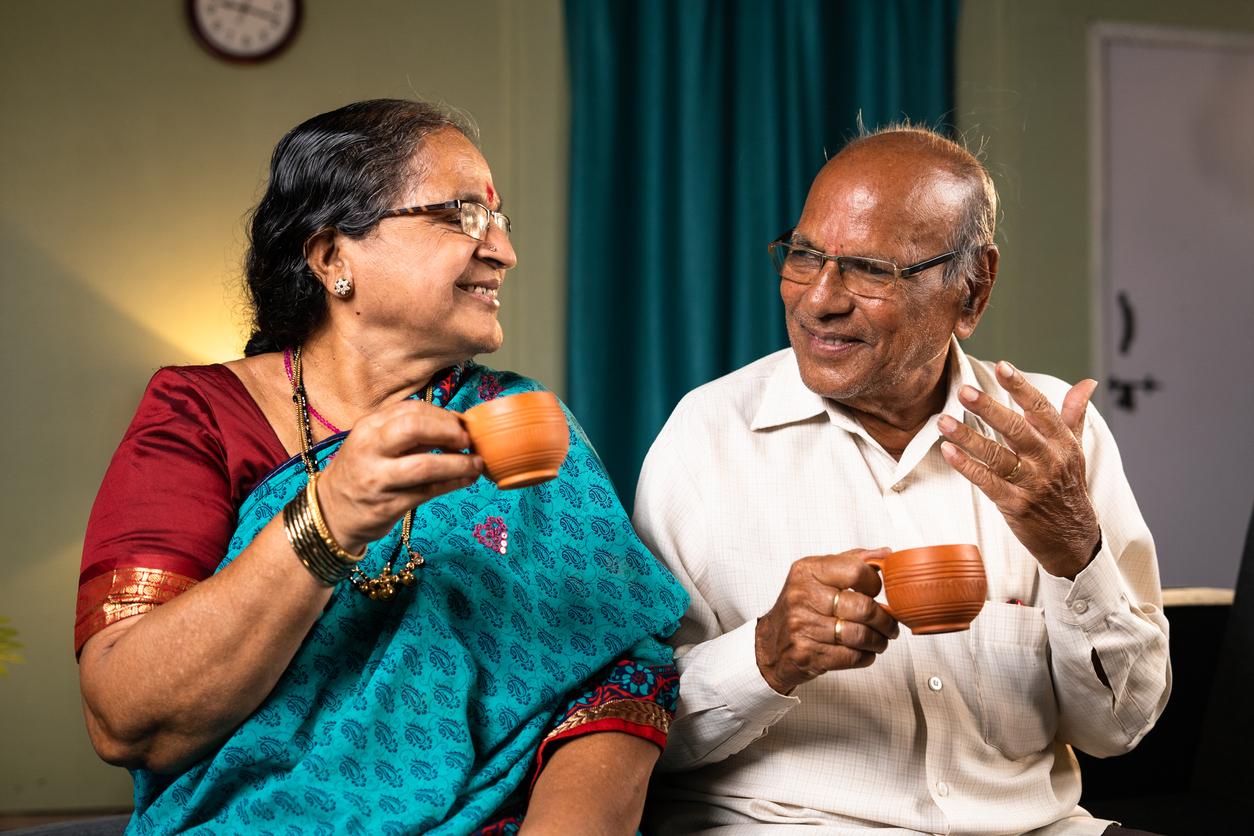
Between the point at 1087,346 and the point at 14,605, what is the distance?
4.33 m

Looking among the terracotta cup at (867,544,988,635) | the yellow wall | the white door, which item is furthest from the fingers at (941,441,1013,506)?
the white door

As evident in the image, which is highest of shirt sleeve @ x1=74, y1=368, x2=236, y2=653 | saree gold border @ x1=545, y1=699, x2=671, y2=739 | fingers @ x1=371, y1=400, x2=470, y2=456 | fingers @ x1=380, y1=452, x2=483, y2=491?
fingers @ x1=371, y1=400, x2=470, y2=456

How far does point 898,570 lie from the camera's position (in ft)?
4.55

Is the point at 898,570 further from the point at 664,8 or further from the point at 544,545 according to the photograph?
the point at 664,8

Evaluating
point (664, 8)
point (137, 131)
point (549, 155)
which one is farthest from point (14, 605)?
point (664, 8)

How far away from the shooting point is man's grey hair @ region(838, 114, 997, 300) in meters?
1.93

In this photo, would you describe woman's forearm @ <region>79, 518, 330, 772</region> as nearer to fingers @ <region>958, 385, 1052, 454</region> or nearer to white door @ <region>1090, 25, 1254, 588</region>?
fingers @ <region>958, 385, 1052, 454</region>

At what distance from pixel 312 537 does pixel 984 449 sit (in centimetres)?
83

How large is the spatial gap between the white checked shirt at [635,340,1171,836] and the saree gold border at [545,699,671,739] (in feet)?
0.29

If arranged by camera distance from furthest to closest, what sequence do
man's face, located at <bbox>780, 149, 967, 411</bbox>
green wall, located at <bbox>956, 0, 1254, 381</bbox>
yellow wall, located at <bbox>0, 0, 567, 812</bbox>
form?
1. green wall, located at <bbox>956, 0, 1254, 381</bbox>
2. yellow wall, located at <bbox>0, 0, 567, 812</bbox>
3. man's face, located at <bbox>780, 149, 967, 411</bbox>

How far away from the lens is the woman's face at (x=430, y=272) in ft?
5.26

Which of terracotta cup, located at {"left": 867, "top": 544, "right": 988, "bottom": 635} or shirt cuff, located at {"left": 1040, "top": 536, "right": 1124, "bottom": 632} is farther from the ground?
terracotta cup, located at {"left": 867, "top": 544, "right": 988, "bottom": 635}

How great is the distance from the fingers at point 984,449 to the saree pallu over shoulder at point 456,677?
46cm

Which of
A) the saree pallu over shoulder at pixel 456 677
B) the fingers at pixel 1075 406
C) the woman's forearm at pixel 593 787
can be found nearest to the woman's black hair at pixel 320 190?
the saree pallu over shoulder at pixel 456 677
